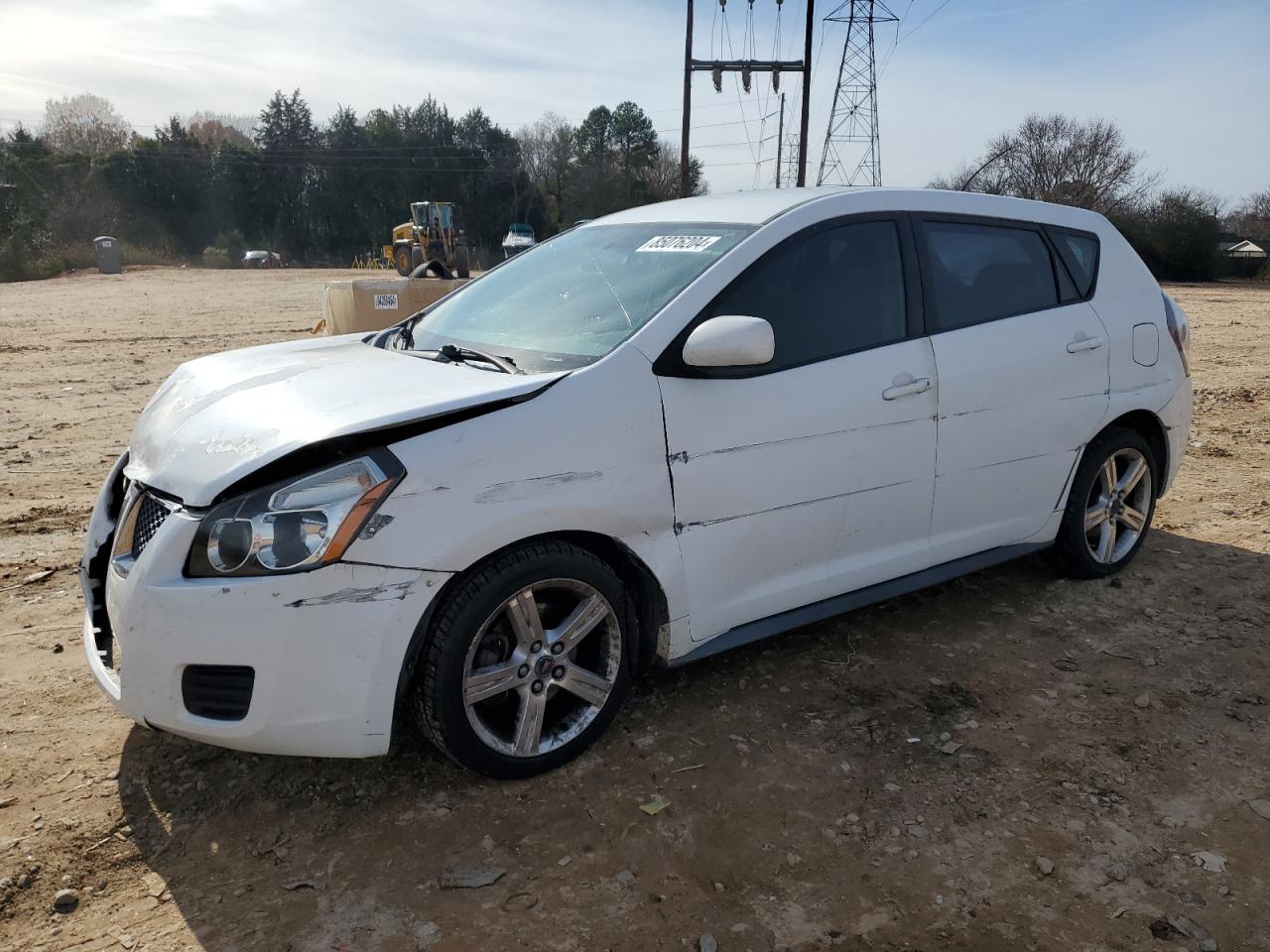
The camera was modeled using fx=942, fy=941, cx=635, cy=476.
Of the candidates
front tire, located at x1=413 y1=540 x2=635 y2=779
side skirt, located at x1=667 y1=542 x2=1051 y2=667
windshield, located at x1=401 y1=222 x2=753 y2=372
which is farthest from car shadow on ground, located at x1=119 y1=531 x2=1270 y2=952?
windshield, located at x1=401 y1=222 x2=753 y2=372

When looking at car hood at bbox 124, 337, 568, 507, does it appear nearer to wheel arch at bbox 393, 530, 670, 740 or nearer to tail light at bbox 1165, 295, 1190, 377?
wheel arch at bbox 393, 530, 670, 740

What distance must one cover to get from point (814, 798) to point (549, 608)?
1.02m

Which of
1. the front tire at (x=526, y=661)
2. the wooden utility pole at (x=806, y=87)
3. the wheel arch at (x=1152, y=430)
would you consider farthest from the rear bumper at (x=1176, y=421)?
the wooden utility pole at (x=806, y=87)

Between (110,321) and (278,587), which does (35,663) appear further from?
(110,321)

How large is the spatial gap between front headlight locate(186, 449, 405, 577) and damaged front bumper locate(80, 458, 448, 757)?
4 centimetres

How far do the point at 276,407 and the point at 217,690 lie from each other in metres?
0.87

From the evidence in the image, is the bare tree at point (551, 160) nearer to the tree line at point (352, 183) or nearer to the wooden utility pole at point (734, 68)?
the tree line at point (352, 183)

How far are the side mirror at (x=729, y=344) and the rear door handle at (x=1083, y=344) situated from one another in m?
1.88

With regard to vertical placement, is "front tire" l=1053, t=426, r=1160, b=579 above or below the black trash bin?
below

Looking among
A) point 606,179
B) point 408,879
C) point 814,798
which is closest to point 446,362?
point 408,879

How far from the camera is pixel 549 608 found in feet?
9.87

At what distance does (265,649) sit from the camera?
2480 mm

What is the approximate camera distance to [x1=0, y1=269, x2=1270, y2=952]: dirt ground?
2428 millimetres

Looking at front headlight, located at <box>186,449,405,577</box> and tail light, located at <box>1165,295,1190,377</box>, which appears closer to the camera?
front headlight, located at <box>186,449,405,577</box>
